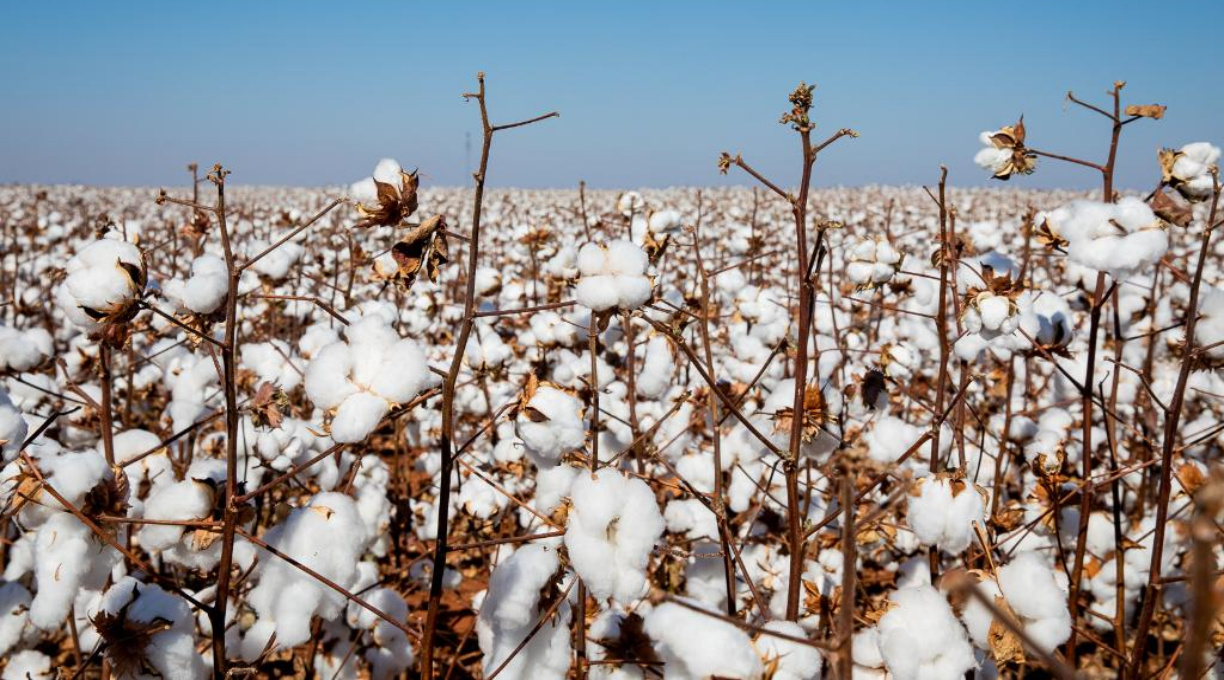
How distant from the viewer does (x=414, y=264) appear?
1.38 metres

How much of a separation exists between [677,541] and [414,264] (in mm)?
2078

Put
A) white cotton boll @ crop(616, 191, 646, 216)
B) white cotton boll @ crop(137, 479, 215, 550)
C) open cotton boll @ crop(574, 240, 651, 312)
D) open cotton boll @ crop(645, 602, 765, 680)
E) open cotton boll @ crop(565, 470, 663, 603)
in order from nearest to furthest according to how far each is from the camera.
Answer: open cotton boll @ crop(645, 602, 765, 680) < open cotton boll @ crop(565, 470, 663, 603) < open cotton boll @ crop(574, 240, 651, 312) < white cotton boll @ crop(137, 479, 215, 550) < white cotton boll @ crop(616, 191, 646, 216)

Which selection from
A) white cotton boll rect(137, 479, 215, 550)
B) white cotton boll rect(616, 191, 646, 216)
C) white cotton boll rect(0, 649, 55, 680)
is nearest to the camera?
white cotton boll rect(137, 479, 215, 550)

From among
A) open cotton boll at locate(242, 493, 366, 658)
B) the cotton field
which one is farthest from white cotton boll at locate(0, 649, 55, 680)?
open cotton boll at locate(242, 493, 366, 658)

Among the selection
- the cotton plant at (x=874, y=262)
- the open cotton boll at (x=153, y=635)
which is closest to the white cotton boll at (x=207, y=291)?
the open cotton boll at (x=153, y=635)

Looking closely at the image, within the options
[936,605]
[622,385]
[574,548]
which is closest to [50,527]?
[574,548]

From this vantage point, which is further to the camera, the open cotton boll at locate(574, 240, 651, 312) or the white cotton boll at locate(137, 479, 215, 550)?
the white cotton boll at locate(137, 479, 215, 550)

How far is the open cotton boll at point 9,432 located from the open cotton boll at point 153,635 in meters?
0.38

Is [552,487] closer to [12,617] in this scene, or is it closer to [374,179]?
[374,179]

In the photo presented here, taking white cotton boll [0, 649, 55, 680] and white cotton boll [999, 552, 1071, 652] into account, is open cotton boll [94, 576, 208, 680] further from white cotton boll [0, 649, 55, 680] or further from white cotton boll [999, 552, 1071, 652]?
white cotton boll [999, 552, 1071, 652]

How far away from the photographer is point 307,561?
1.53 m

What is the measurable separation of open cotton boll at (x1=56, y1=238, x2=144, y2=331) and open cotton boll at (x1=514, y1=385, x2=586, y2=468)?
0.75 meters

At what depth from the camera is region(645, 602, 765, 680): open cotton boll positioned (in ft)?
3.89

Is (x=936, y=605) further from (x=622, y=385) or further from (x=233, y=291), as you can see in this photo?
(x=622, y=385)
